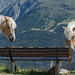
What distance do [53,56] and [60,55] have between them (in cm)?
28

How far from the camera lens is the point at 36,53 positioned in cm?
961

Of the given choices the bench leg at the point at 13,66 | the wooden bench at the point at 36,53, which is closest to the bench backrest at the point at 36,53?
the wooden bench at the point at 36,53

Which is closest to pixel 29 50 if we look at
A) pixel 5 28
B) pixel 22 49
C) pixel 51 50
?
pixel 22 49

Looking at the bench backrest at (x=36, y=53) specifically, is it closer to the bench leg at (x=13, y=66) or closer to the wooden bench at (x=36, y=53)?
the wooden bench at (x=36, y=53)

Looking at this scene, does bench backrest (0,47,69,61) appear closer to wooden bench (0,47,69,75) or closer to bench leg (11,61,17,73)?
wooden bench (0,47,69,75)

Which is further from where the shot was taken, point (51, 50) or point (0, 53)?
point (0, 53)

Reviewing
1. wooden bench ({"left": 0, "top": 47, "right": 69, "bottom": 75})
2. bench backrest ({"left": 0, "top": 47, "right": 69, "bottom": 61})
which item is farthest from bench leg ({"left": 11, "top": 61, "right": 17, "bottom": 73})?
bench backrest ({"left": 0, "top": 47, "right": 69, "bottom": 61})

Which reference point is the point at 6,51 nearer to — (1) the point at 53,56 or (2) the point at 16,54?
(2) the point at 16,54

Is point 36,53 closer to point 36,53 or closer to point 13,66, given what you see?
point 36,53

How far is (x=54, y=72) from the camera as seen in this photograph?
31.2 ft

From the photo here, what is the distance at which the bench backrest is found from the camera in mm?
9375

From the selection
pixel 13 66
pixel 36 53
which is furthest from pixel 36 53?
pixel 13 66

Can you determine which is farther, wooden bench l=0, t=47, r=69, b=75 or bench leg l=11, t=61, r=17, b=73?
bench leg l=11, t=61, r=17, b=73

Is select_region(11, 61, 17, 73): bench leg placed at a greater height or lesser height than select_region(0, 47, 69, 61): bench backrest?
lesser
